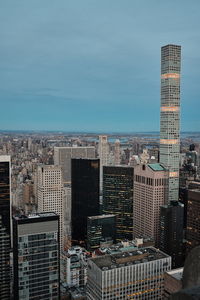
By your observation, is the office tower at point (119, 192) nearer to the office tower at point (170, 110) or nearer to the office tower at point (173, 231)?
the office tower at point (170, 110)

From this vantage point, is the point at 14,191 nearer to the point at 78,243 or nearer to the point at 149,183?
the point at 78,243

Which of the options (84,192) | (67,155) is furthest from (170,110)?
(67,155)

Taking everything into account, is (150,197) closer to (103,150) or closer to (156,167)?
(156,167)

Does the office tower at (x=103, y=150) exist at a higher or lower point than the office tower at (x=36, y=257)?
higher

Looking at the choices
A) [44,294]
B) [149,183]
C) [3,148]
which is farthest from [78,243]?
[44,294]

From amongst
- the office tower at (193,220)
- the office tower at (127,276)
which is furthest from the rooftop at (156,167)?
the office tower at (127,276)

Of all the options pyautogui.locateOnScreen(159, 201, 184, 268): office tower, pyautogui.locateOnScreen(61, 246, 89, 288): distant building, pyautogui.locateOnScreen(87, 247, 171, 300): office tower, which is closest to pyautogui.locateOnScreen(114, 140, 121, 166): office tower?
pyautogui.locateOnScreen(159, 201, 184, 268): office tower

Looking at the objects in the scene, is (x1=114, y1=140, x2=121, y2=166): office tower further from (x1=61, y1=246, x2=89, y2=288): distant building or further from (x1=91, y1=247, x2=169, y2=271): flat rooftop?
(x1=91, y1=247, x2=169, y2=271): flat rooftop
